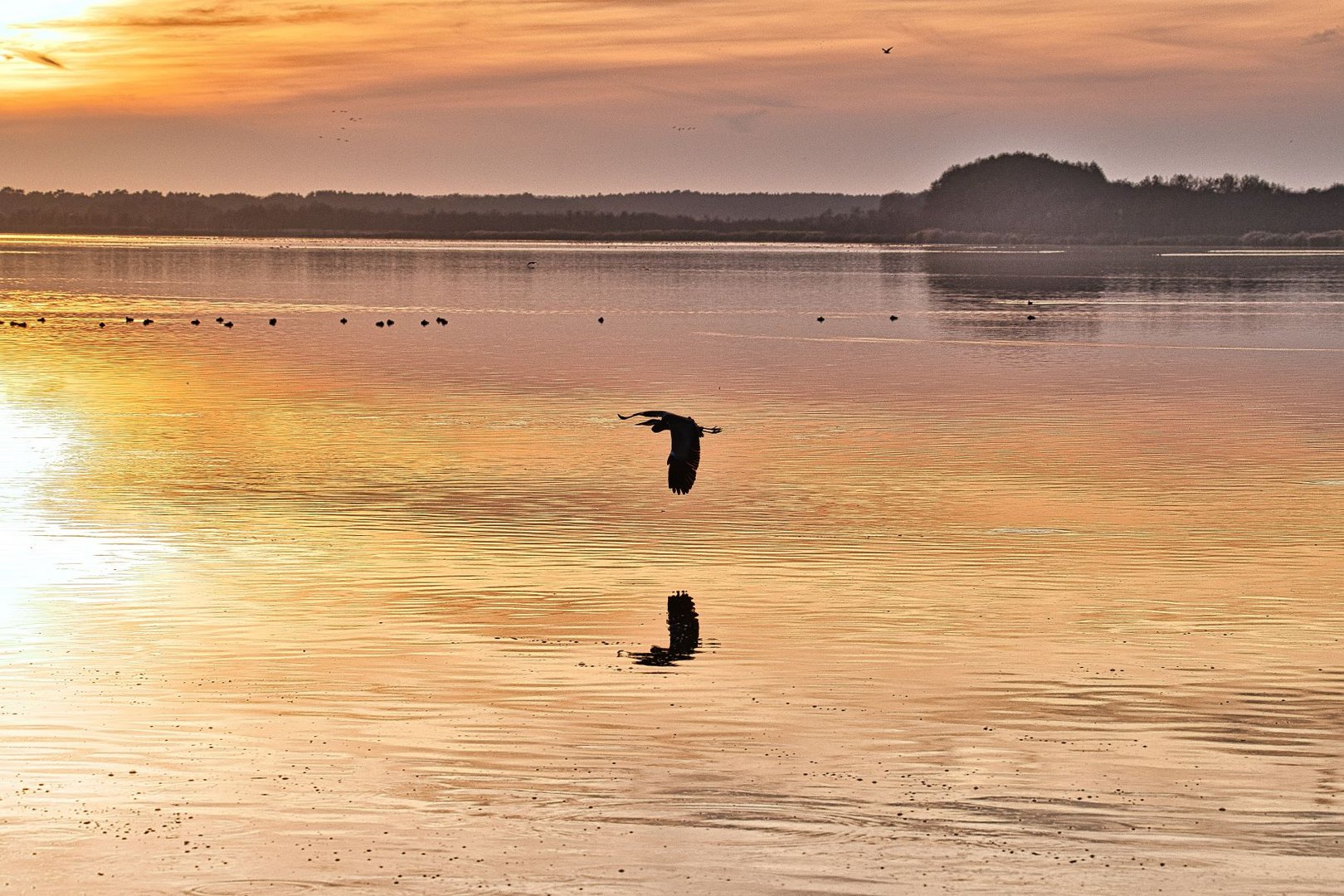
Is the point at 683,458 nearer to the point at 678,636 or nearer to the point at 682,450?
the point at 682,450

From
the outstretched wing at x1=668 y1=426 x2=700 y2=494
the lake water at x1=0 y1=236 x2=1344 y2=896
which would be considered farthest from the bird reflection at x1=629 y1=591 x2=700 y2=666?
the outstretched wing at x1=668 y1=426 x2=700 y2=494

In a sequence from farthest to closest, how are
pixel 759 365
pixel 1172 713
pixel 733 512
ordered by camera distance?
pixel 759 365, pixel 733 512, pixel 1172 713

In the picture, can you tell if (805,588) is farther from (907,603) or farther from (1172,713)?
(1172,713)

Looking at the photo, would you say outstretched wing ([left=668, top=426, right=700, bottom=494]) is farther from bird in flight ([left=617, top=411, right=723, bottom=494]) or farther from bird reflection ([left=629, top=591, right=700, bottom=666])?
bird reflection ([left=629, top=591, right=700, bottom=666])

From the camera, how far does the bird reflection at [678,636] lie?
1717cm

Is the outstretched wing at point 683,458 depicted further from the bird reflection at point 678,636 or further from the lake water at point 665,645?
the bird reflection at point 678,636

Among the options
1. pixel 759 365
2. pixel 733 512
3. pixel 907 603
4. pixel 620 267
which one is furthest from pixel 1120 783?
pixel 620 267

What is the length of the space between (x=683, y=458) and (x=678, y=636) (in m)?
3.54

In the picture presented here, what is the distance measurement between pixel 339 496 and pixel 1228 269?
148249 millimetres

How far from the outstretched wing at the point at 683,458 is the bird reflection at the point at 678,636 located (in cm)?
144

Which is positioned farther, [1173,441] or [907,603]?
[1173,441]

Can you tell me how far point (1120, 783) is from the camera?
1337 cm

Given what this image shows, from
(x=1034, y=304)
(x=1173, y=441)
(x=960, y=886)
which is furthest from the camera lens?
(x=1034, y=304)

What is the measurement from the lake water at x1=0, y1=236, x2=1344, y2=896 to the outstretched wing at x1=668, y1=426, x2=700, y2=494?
1224 mm
